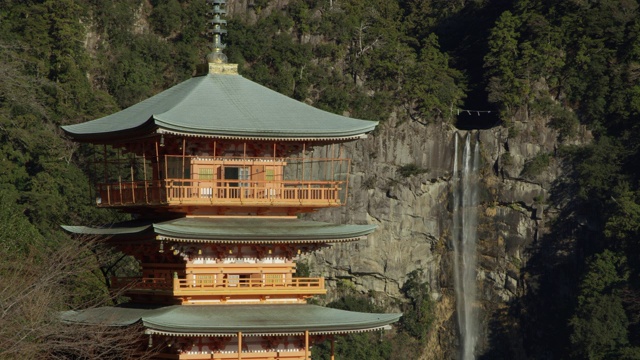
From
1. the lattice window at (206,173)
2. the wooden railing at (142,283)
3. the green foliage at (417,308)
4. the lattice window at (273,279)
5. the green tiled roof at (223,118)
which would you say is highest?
the green tiled roof at (223,118)

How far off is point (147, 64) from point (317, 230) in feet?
135

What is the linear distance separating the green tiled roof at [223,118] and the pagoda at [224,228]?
39 millimetres

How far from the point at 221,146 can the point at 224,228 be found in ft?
6.73

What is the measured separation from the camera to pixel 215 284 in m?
36.6

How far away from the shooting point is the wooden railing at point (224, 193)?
36.3m

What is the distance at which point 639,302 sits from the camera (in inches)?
2662

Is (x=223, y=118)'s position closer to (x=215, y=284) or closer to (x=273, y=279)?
(x=215, y=284)

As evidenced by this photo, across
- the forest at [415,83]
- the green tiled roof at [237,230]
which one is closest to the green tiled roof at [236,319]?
the green tiled roof at [237,230]

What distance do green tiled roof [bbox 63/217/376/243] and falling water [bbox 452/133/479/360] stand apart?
4077 centimetres

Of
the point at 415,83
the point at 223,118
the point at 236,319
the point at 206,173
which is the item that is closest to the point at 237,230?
the point at 206,173

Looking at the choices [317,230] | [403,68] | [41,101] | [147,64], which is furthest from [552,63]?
[317,230]

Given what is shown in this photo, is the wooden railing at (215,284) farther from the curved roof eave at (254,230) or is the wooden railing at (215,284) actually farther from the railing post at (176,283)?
the curved roof eave at (254,230)

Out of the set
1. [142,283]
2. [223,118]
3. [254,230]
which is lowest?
[142,283]

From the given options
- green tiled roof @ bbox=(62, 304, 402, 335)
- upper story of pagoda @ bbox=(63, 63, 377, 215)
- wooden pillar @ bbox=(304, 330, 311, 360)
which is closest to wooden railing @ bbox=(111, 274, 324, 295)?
green tiled roof @ bbox=(62, 304, 402, 335)
